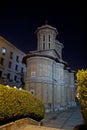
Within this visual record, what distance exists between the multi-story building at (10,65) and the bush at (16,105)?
26109mm

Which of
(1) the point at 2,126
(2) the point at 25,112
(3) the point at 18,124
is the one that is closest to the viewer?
(1) the point at 2,126

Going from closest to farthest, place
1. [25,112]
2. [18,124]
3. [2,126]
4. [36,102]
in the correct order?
[2,126], [18,124], [25,112], [36,102]

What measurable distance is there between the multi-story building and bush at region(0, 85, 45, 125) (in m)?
26.1

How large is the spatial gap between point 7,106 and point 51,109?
75.5 ft

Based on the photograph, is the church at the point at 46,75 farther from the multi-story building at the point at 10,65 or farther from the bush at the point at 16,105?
the bush at the point at 16,105

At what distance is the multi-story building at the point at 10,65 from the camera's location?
134 feet

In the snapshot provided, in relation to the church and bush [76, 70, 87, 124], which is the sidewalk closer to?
the church

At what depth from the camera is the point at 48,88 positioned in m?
30.3

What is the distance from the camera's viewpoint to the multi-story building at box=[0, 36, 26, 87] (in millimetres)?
40875

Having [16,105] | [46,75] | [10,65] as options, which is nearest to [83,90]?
[16,105]

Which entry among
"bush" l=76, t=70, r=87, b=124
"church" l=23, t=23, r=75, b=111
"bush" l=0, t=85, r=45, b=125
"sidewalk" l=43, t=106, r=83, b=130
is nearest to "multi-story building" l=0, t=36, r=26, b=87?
"church" l=23, t=23, r=75, b=111

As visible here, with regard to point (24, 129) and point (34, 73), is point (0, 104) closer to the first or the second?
point (24, 129)

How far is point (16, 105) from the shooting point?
9.32 meters

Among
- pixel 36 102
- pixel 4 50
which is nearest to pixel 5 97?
pixel 36 102
